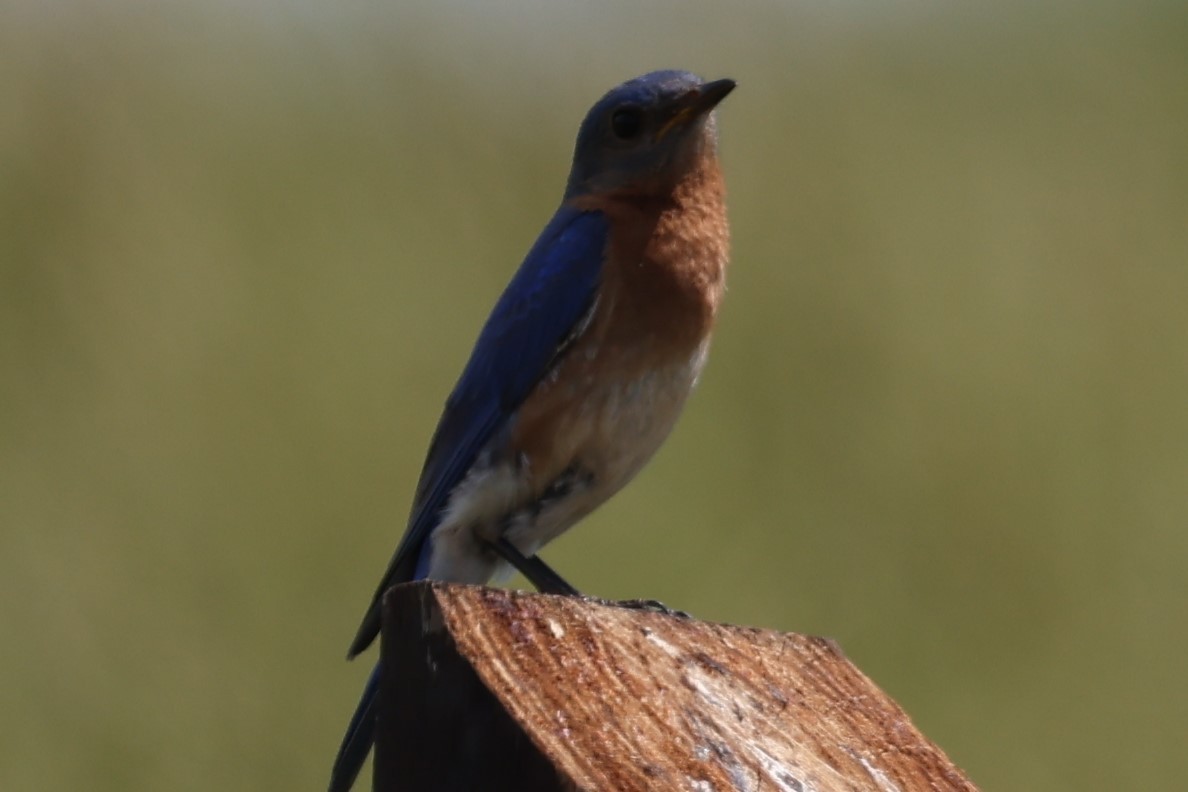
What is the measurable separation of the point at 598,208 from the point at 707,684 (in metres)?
2.39

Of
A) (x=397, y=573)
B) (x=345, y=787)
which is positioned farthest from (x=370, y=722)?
(x=397, y=573)

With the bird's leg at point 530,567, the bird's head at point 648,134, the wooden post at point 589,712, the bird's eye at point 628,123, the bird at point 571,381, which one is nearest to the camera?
the wooden post at point 589,712

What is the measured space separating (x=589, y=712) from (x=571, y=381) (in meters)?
2.11

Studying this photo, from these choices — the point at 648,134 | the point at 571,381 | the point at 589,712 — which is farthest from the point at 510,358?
the point at 589,712

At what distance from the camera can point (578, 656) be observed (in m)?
2.16

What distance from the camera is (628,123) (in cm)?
469

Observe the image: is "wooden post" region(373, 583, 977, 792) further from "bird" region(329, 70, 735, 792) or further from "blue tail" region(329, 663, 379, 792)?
"bird" region(329, 70, 735, 792)

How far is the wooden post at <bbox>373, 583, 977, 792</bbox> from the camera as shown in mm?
2025

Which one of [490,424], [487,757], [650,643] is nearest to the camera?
[487,757]

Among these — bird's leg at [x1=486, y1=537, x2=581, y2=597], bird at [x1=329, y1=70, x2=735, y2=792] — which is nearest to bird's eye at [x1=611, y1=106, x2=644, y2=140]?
bird at [x1=329, y1=70, x2=735, y2=792]

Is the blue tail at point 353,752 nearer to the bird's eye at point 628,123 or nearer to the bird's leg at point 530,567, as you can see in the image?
the bird's leg at point 530,567

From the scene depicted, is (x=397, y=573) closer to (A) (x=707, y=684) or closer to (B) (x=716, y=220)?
(B) (x=716, y=220)

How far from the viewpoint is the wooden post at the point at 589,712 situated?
6.64ft

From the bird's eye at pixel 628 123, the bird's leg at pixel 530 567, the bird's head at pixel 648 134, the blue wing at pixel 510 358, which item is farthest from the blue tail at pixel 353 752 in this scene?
the bird's eye at pixel 628 123
